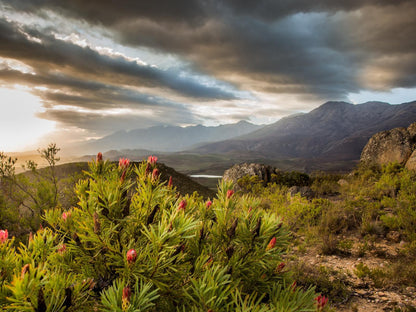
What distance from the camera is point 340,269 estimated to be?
561 centimetres

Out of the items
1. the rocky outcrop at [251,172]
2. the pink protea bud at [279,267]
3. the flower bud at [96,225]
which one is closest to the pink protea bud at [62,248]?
the flower bud at [96,225]

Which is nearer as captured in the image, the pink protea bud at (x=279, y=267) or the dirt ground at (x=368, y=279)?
the pink protea bud at (x=279, y=267)

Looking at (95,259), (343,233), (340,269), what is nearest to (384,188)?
(343,233)

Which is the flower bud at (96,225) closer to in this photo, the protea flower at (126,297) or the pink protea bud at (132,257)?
the pink protea bud at (132,257)

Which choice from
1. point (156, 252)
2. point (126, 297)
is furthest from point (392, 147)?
point (126, 297)

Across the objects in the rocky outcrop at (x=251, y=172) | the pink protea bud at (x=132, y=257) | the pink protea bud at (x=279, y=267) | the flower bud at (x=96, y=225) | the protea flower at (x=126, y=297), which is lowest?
the rocky outcrop at (x=251, y=172)

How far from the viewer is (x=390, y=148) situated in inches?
741

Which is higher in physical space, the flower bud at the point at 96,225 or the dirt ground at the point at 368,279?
the flower bud at the point at 96,225

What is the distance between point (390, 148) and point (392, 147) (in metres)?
0.15

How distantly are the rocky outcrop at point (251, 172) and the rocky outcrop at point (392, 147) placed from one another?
325 inches

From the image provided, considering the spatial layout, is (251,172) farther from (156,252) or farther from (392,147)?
(156,252)

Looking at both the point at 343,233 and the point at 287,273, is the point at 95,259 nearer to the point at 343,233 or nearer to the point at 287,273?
the point at 287,273

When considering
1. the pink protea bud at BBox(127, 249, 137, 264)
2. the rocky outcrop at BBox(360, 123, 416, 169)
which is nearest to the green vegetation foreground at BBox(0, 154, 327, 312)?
the pink protea bud at BBox(127, 249, 137, 264)

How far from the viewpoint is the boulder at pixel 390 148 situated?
17831 mm
